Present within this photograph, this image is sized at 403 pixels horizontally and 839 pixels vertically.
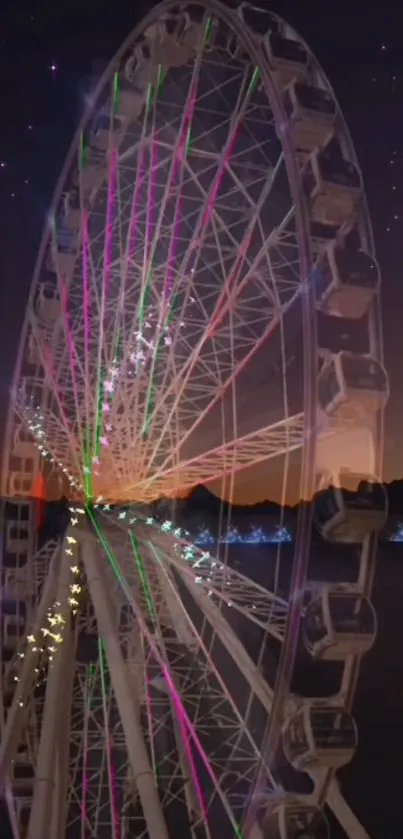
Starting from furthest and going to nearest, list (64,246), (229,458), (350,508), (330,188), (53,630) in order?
(64,246) < (53,630) < (229,458) < (330,188) < (350,508)

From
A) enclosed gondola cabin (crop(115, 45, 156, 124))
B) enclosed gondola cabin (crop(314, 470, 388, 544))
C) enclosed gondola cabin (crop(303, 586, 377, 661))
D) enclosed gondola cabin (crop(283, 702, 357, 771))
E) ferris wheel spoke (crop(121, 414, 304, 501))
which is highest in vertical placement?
enclosed gondola cabin (crop(115, 45, 156, 124))

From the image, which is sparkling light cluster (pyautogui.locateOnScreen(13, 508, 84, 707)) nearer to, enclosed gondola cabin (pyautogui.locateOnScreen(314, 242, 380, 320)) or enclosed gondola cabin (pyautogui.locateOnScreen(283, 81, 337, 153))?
enclosed gondola cabin (pyautogui.locateOnScreen(314, 242, 380, 320))

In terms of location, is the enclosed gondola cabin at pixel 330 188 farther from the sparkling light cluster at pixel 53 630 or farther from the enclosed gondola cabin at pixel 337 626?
the sparkling light cluster at pixel 53 630

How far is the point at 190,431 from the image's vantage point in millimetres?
3367

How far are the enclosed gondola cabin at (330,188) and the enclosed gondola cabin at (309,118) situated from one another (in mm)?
40

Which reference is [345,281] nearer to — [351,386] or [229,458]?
[351,386]

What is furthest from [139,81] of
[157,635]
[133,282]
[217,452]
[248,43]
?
[157,635]

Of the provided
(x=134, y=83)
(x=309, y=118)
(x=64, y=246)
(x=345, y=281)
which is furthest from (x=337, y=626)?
(x=64, y=246)

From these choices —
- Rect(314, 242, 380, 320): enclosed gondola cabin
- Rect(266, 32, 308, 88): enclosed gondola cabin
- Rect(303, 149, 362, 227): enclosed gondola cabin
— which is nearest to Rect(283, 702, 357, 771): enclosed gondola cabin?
Rect(314, 242, 380, 320): enclosed gondola cabin

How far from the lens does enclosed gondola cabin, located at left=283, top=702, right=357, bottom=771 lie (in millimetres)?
1808

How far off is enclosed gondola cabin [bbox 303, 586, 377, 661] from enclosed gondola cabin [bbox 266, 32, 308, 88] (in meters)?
1.28

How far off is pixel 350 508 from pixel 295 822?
2.13ft

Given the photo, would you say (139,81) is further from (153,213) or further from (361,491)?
(361,491)

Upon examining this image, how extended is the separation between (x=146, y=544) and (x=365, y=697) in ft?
8.65
